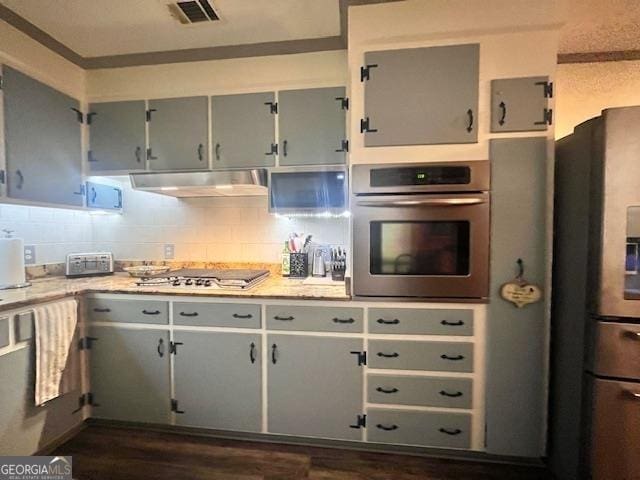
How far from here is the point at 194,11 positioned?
6.05ft

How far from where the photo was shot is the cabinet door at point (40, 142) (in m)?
1.96

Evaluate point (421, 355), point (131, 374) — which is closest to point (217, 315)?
point (131, 374)

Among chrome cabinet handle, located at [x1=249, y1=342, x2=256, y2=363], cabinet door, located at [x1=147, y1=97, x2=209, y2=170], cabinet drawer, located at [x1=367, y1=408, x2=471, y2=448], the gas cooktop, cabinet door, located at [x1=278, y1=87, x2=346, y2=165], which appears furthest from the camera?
cabinet door, located at [x1=147, y1=97, x2=209, y2=170]

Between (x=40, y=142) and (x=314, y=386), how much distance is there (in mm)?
2336

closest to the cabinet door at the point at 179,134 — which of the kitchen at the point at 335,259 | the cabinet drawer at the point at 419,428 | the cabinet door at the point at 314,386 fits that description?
the kitchen at the point at 335,259

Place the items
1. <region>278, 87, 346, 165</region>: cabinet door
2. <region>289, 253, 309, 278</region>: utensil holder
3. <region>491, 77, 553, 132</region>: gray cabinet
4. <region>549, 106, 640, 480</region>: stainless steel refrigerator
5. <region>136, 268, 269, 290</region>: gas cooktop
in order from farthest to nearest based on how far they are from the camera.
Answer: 1. <region>289, 253, 309, 278</region>: utensil holder
2. <region>278, 87, 346, 165</region>: cabinet door
3. <region>136, 268, 269, 290</region>: gas cooktop
4. <region>491, 77, 553, 132</region>: gray cabinet
5. <region>549, 106, 640, 480</region>: stainless steel refrigerator

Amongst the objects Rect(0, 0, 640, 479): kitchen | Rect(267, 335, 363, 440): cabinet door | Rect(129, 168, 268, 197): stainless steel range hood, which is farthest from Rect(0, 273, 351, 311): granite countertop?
Rect(129, 168, 268, 197): stainless steel range hood

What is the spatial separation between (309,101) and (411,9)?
2.55ft

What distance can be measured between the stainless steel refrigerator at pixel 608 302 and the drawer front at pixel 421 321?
19.8 inches

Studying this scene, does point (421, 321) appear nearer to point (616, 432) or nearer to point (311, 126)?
point (616, 432)

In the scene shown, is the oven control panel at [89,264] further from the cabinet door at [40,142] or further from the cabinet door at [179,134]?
the cabinet door at [179,134]

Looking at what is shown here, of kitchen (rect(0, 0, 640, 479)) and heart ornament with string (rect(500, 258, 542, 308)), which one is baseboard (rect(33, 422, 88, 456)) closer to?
kitchen (rect(0, 0, 640, 479))

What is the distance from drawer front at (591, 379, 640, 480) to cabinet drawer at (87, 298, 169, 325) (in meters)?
2.23

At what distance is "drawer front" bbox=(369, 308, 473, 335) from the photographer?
1748 millimetres
